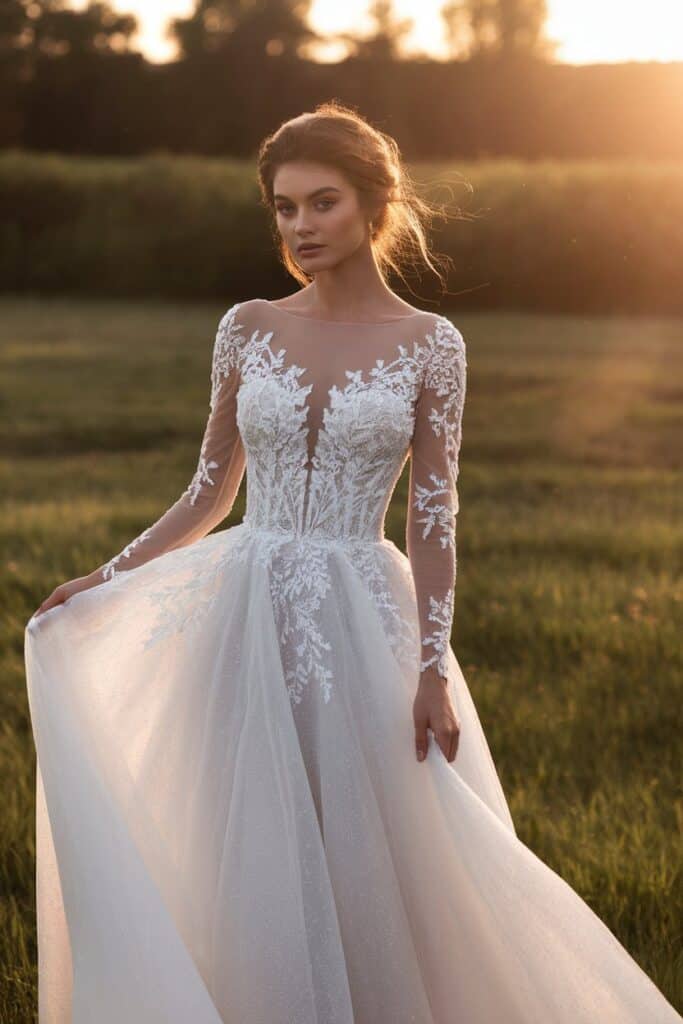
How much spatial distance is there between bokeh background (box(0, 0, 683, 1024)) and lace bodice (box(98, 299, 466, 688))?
0.31m

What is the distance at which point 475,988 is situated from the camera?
10.7 ft

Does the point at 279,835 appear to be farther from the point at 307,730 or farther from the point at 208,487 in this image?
the point at 208,487

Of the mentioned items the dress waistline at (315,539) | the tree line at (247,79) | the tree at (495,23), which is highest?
the tree at (495,23)

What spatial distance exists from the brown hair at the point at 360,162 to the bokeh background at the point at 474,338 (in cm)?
20

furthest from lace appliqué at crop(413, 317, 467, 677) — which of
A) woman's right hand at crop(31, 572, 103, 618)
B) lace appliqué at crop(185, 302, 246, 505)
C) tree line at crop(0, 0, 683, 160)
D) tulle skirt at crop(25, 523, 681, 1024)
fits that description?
tree line at crop(0, 0, 683, 160)

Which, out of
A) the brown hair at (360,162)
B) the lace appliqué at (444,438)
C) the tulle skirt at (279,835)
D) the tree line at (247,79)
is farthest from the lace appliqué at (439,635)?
the tree line at (247,79)

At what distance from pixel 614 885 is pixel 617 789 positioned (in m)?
0.99

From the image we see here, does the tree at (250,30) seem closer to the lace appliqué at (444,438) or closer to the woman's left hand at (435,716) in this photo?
the lace appliqué at (444,438)

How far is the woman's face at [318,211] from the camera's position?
339 cm

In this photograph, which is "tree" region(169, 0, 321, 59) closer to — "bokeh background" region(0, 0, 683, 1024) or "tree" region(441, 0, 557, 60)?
"bokeh background" region(0, 0, 683, 1024)

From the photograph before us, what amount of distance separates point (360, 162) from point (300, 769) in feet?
4.94

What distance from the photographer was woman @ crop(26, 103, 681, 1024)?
10.2ft

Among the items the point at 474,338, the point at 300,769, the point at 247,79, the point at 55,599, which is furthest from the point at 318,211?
the point at 247,79

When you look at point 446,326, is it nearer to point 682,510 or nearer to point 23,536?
point 23,536
